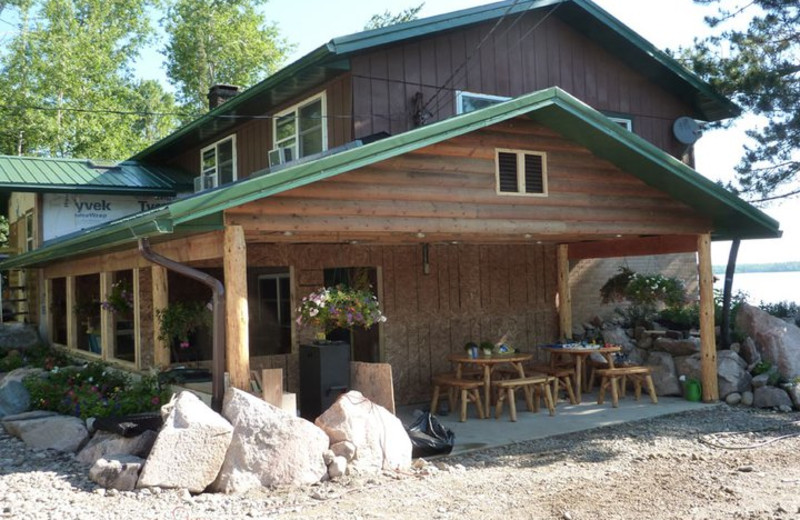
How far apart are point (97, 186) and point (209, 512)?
40.1 feet

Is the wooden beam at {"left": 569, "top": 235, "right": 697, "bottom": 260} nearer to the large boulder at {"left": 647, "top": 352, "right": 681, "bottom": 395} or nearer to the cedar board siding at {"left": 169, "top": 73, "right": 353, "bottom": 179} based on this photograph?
the large boulder at {"left": 647, "top": 352, "right": 681, "bottom": 395}

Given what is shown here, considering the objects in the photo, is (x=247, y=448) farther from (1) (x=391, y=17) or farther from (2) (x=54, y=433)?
(1) (x=391, y=17)

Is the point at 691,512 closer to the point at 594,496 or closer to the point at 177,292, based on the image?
the point at 594,496

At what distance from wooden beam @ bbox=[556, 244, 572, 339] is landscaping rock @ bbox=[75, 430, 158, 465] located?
783cm

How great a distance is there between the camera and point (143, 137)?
1400 inches

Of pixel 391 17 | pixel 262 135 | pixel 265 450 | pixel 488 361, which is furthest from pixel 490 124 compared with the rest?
pixel 391 17

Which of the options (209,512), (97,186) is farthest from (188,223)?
(97,186)

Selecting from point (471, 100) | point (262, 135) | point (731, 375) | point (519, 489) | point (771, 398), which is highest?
point (471, 100)

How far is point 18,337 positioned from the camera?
1662 centimetres

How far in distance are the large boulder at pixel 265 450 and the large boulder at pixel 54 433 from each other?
2580 millimetres

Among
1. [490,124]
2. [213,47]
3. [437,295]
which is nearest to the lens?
[490,124]

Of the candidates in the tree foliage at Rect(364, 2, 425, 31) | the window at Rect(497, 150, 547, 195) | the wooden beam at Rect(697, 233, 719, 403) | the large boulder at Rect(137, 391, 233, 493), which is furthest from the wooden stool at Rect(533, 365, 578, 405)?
the tree foliage at Rect(364, 2, 425, 31)

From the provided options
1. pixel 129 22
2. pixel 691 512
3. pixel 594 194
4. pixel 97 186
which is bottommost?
pixel 691 512

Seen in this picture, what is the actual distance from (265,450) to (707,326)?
7.21 m
